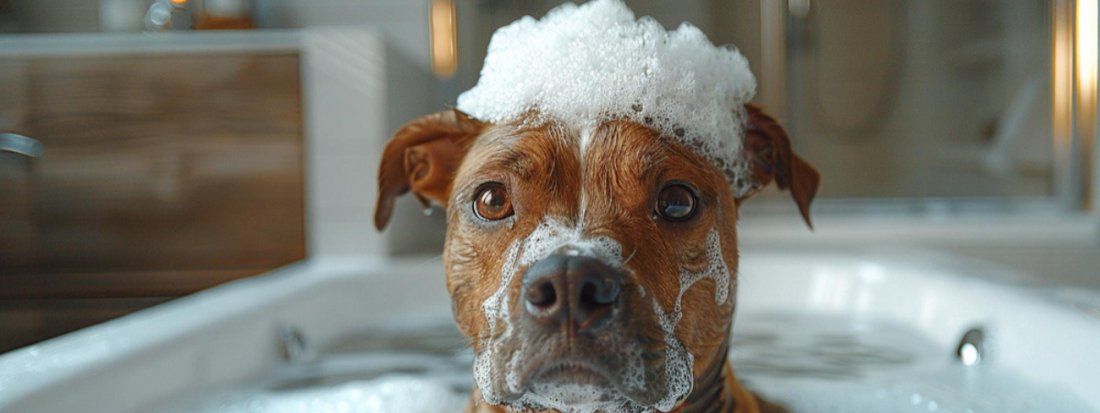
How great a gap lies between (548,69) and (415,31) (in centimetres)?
274

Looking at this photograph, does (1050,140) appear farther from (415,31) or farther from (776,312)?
(415,31)

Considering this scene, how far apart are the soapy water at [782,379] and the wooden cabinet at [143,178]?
2.82ft

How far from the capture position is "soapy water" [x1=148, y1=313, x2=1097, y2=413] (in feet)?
4.55

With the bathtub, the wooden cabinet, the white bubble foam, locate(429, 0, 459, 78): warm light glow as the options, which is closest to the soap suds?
the white bubble foam

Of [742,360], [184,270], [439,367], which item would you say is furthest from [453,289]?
[184,270]

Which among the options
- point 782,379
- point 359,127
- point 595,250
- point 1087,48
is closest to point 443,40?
point 359,127

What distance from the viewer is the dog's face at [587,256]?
673mm

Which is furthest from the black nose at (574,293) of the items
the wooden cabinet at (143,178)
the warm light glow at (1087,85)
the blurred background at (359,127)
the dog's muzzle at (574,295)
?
the warm light glow at (1087,85)

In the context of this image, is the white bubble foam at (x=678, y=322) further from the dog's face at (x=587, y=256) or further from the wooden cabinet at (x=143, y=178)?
the wooden cabinet at (x=143, y=178)

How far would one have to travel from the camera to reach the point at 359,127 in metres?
2.63

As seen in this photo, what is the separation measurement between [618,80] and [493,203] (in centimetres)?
21

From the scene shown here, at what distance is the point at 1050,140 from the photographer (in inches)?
135

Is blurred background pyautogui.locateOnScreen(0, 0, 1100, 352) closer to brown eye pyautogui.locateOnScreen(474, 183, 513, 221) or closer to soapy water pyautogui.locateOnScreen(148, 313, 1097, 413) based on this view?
A: soapy water pyautogui.locateOnScreen(148, 313, 1097, 413)

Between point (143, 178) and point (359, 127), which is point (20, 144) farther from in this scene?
point (359, 127)
